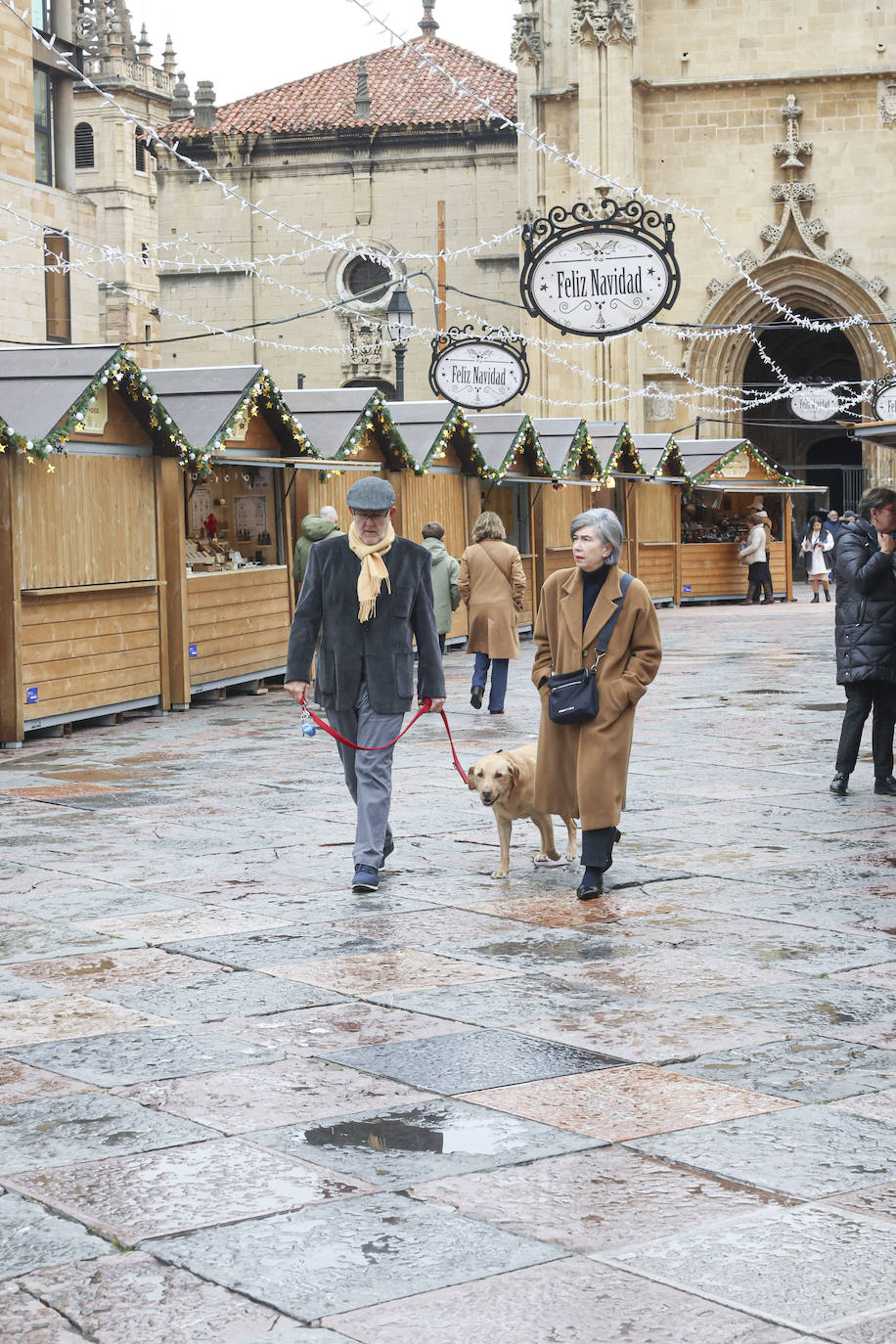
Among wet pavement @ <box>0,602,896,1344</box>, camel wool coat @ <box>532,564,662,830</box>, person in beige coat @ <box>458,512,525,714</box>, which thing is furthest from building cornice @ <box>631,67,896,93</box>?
camel wool coat @ <box>532,564,662,830</box>

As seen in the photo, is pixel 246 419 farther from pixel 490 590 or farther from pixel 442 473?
pixel 442 473

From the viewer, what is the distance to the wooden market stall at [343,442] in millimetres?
18578

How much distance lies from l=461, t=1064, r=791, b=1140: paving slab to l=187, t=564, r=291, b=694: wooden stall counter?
36.7ft

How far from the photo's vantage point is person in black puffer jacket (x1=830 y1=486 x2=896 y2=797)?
1035 centimetres

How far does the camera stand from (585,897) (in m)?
7.48

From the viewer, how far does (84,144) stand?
193ft

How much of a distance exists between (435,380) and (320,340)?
1118 inches

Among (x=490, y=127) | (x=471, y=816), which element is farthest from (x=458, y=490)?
(x=490, y=127)

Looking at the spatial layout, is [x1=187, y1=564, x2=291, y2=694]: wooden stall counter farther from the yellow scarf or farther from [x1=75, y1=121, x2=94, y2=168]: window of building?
[x1=75, y1=121, x2=94, y2=168]: window of building

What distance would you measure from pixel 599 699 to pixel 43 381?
300 inches

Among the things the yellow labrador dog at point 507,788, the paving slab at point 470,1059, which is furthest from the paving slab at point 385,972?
the yellow labrador dog at point 507,788

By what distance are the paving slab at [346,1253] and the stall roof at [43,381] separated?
31.6ft

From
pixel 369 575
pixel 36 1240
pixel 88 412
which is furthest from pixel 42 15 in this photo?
pixel 36 1240

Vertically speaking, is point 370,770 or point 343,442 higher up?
point 343,442
